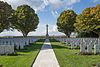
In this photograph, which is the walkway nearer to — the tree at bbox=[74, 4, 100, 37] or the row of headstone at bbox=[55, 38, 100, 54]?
the row of headstone at bbox=[55, 38, 100, 54]

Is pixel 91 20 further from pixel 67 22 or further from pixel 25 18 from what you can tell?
pixel 25 18

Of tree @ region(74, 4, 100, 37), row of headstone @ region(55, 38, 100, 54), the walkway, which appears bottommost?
the walkway

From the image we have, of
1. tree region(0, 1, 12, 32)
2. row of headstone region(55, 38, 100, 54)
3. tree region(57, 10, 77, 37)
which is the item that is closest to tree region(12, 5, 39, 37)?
tree region(0, 1, 12, 32)

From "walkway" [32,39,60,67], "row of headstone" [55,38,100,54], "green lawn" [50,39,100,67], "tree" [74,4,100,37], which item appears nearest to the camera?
"walkway" [32,39,60,67]

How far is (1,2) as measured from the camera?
27109mm

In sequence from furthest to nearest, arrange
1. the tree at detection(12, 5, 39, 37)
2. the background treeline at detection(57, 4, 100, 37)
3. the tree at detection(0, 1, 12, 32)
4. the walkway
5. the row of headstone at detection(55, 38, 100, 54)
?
the tree at detection(12, 5, 39, 37), the background treeline at detection(57, 4, 100, 37), the tree at detection(0, 1, 12, 32), the row of headstone at detection(55, 38, 100, 54), the walkway

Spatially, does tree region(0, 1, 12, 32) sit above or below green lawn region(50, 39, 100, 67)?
above

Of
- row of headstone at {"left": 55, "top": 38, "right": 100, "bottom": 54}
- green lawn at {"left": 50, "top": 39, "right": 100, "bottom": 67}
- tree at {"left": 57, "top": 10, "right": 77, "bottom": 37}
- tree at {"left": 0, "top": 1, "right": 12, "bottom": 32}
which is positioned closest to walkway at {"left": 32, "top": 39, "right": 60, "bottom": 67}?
green lawn at {"left": 50, "top": 39, "right": 100, "bottom": 67}

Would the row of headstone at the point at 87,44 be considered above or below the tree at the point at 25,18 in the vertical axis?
below

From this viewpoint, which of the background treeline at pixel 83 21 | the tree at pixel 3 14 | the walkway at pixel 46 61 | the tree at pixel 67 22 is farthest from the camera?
the tree at pixel 67 22

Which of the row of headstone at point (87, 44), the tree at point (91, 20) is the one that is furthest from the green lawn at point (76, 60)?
the tree at point (91, 20)

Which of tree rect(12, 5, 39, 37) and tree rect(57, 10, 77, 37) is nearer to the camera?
tree rect(12, 5, 39, 37)

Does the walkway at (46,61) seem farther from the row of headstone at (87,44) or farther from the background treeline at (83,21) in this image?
the background treeline at (83,21)

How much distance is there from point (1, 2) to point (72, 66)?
87.7ft
